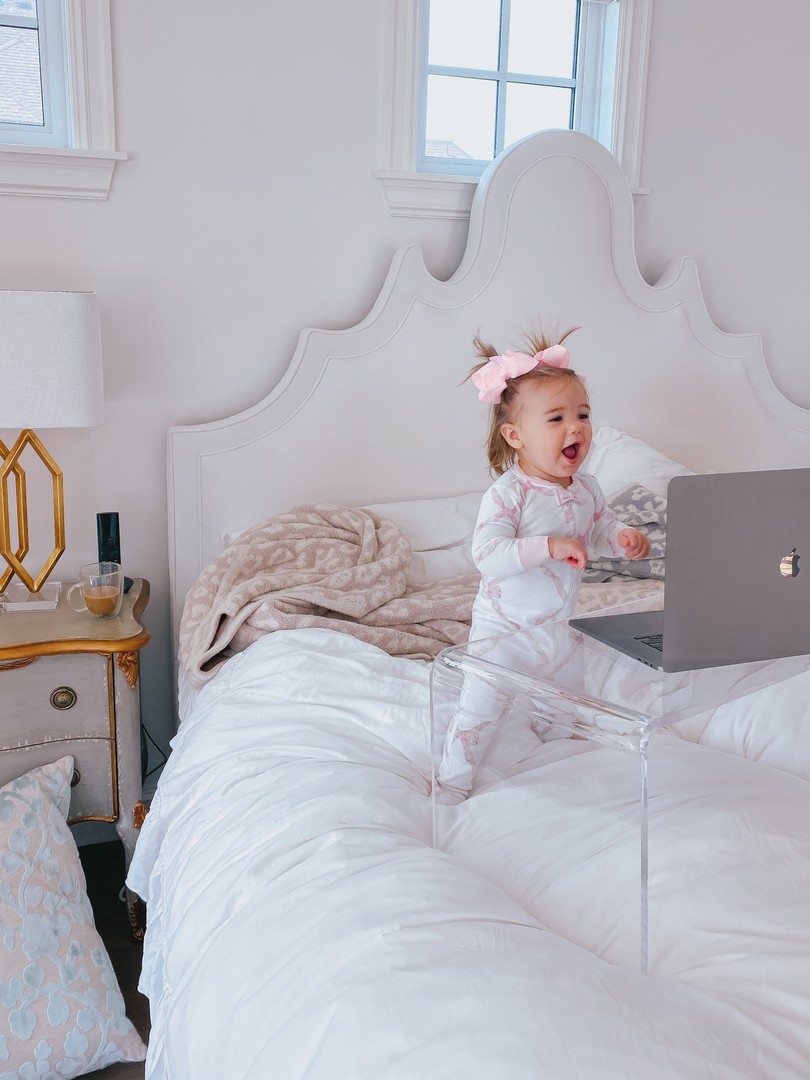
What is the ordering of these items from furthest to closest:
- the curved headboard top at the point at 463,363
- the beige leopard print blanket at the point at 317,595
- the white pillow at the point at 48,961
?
the curved headboard top at the point at 463,363, the beige leopard print blanket at the point at 317,595, the white pillow at the point at 48,961

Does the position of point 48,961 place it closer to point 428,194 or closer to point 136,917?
point 136,917

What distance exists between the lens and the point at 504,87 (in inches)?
101

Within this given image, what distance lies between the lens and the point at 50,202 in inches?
82.0

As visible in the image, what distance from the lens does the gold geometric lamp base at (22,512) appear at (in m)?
1.98

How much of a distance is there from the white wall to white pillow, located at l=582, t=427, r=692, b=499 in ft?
2.15

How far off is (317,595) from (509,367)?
0.59 metres

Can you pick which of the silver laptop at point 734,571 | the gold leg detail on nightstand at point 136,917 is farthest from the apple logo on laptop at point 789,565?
the gold leg detail on nightstand at point 136,917

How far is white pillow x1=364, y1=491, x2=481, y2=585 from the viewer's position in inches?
84.0

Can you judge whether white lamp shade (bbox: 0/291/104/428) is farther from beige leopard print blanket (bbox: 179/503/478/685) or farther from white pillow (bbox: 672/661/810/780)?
white pillow (bbox: 672/661/810/780)

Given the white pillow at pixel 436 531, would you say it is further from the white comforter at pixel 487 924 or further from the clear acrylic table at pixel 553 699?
the clear acrylic table at pixel 553 699

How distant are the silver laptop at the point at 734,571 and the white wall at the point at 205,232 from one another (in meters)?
1.61

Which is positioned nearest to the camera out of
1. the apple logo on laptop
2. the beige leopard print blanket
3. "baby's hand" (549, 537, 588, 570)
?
the apple logo on laptop

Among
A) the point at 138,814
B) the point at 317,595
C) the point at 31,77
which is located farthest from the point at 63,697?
the point at 31,77

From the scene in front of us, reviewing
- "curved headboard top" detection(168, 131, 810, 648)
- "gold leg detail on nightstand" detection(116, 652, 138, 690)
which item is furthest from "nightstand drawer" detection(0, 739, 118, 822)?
"curved headboard top" detection(168, 131, 810, 648)
